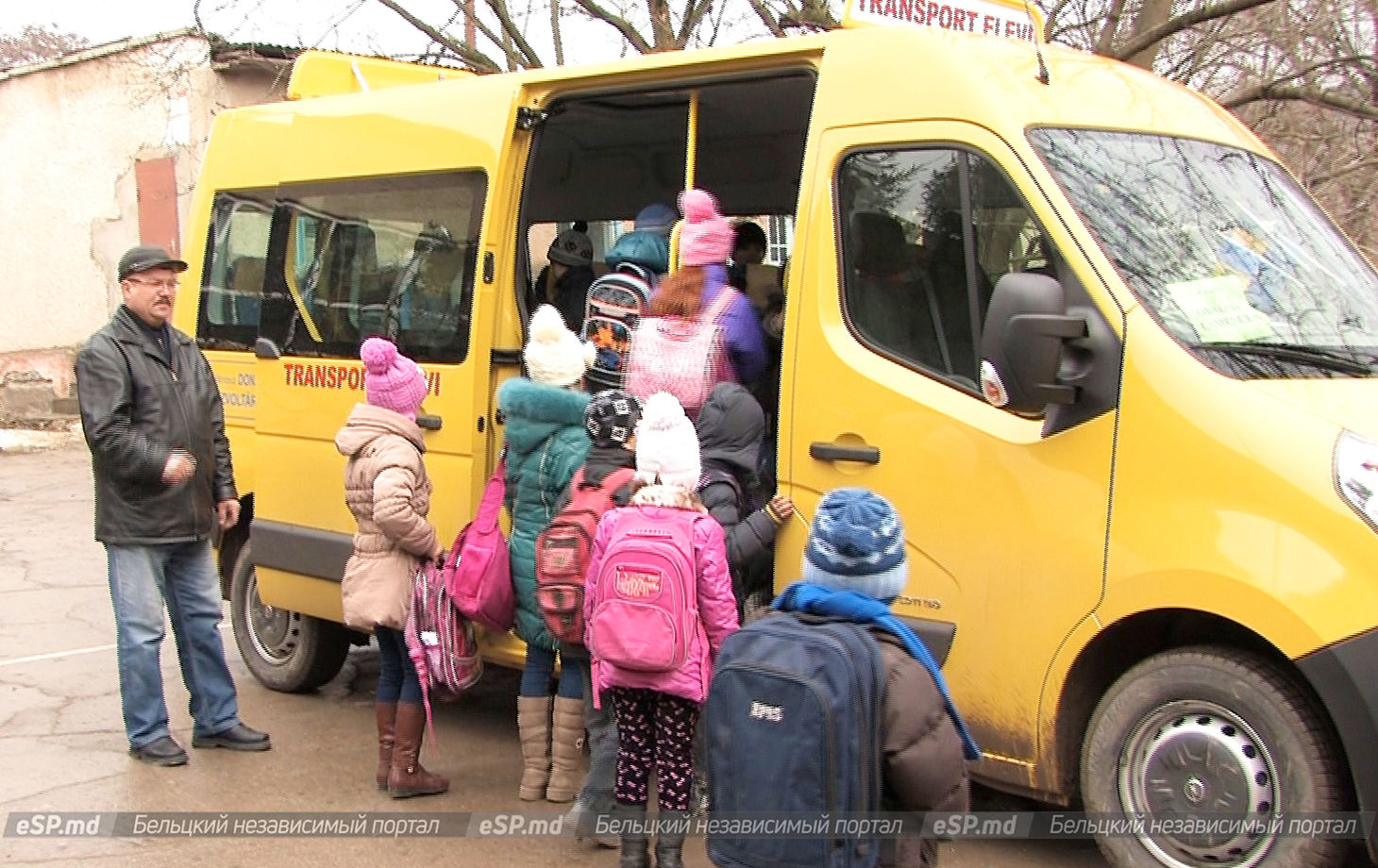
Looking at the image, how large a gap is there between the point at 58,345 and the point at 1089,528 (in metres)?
18.0

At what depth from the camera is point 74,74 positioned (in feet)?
62.8

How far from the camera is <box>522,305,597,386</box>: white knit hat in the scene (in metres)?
5.30

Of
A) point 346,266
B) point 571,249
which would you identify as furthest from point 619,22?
point 346,266

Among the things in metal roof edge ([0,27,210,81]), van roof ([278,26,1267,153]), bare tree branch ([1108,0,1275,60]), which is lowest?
van roof ([278,26,1267,153])

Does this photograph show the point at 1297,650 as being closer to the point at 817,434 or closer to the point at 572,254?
the point at 817,434

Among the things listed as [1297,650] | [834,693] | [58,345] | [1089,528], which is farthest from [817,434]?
[58,345]

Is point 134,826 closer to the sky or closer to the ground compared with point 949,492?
closer to the ground

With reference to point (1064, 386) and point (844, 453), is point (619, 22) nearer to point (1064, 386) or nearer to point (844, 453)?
point (844, 453)

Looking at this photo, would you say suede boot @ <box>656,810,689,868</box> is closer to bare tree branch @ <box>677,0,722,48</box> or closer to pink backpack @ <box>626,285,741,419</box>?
pink backpack @ <box>626,285,741,419</box>

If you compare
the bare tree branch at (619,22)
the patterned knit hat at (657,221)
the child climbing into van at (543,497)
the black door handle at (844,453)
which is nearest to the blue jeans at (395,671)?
the child climbing into van at (543,497)

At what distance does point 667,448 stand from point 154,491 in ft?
8.21

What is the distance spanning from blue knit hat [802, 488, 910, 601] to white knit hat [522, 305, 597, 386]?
243 centimetres

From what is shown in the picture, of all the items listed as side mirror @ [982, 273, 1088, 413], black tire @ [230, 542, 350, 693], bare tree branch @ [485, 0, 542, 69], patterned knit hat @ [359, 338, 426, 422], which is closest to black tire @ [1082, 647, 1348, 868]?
side mirror @ [982, 273, 1088, 413]

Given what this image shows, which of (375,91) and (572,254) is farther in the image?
(572,254)
